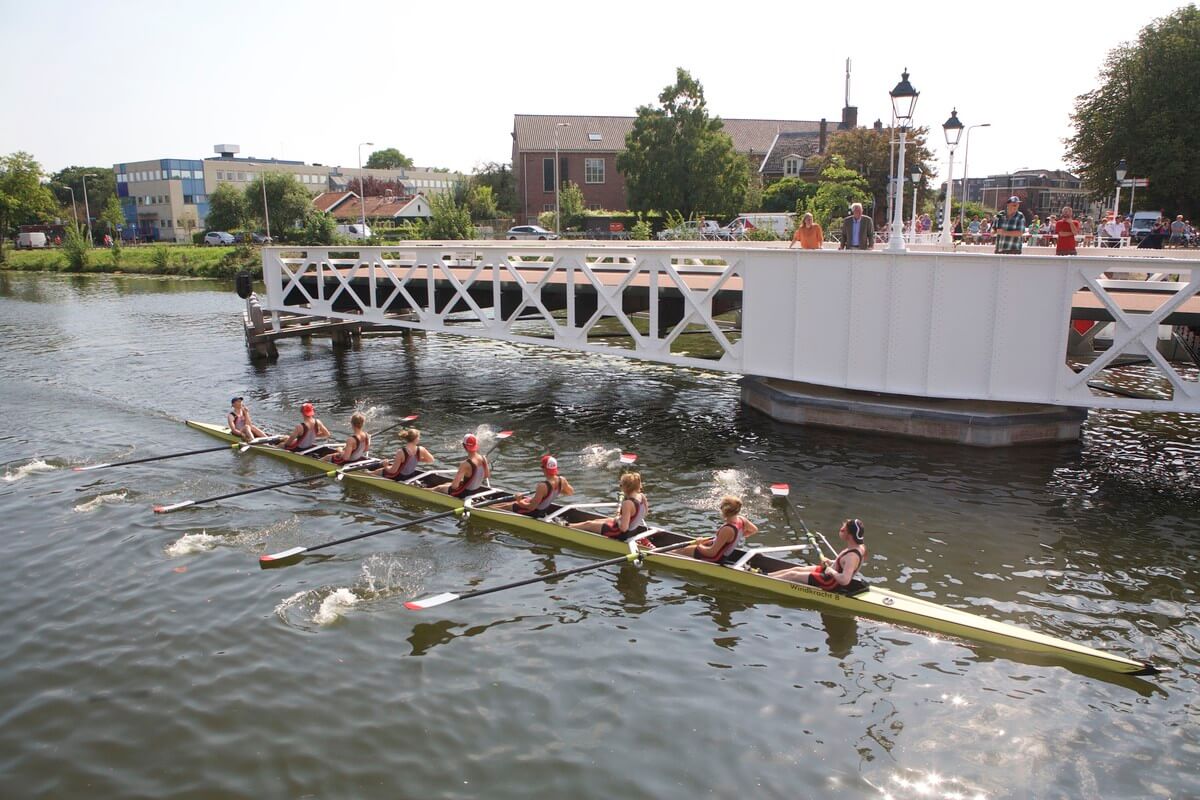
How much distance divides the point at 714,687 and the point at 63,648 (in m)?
9.00

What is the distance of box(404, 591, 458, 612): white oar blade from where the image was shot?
12.3 m

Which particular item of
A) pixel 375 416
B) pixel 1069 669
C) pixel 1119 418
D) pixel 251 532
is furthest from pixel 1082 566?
pixel 375 416

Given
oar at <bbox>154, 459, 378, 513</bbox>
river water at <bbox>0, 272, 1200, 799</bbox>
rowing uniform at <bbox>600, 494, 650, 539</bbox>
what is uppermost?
rowing uniform at <bbox>600, 494, 650, 539</bbox>

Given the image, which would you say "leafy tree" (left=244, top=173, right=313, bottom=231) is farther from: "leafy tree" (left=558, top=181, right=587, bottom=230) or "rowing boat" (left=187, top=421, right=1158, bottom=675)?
"rowing boat" (left=187, top=421, right=1158, bottom=675)

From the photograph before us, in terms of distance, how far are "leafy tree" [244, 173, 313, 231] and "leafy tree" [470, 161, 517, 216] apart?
60.5ft

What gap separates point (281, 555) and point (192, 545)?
2162 millimetres

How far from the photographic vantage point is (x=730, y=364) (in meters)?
21.9

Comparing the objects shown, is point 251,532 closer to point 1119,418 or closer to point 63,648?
point 63,648

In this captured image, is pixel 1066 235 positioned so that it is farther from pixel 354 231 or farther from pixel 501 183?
pixel 501 183

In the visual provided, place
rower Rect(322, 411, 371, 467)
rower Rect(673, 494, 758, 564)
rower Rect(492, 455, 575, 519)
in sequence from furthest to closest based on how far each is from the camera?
rower Rect(322, 411, 371, 467), rower Rect(492, 455, 575, 519), rower Rect(673, 494, 758, 564)

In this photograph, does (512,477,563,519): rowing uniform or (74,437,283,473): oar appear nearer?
(512,477,563,519): rowing uniform

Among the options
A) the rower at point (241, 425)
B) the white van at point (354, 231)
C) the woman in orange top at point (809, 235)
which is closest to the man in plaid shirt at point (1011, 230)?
the woman in orange top at point (809, 235)

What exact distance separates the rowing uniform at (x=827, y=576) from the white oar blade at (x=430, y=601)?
5.37 metres

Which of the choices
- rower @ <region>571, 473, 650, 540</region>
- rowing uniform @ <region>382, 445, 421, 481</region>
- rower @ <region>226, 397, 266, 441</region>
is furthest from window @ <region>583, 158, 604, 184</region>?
rower @ <region>571, 473, 650, 540</region>
